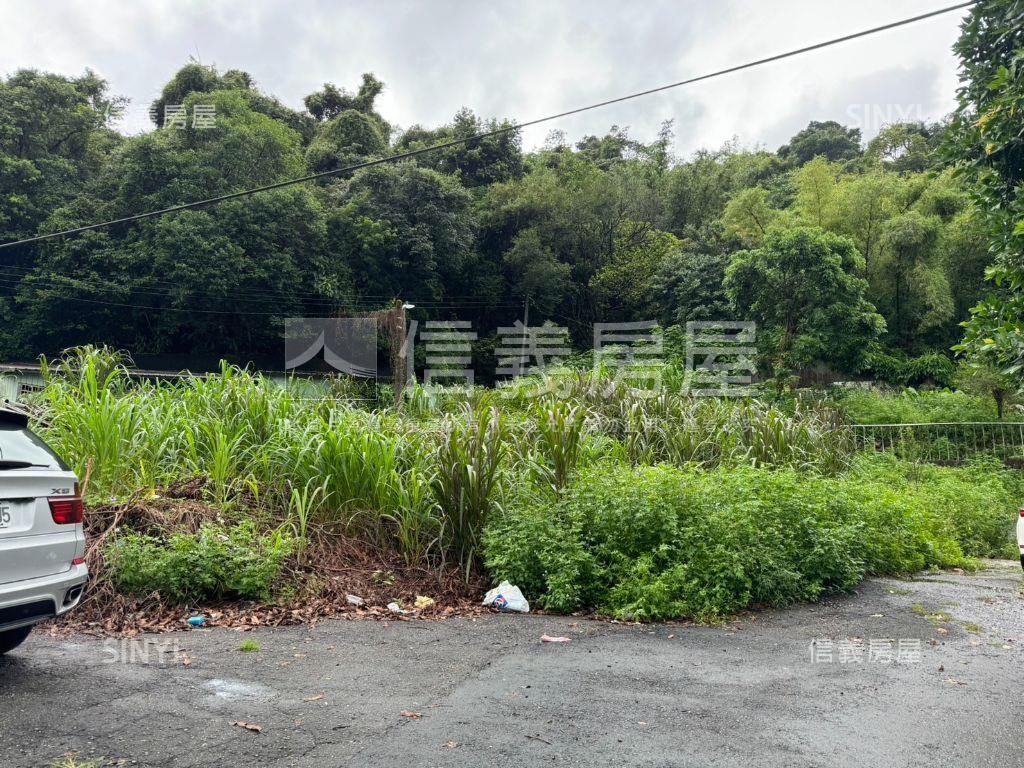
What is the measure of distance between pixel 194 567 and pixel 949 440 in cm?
1262

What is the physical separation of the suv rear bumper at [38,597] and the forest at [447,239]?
1677 cm

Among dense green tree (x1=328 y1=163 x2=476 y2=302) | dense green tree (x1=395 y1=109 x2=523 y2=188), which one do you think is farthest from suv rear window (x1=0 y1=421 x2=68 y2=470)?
dense green tree (x1=395 y1=109 x2=523 y2=188)

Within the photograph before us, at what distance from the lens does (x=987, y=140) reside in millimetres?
6469

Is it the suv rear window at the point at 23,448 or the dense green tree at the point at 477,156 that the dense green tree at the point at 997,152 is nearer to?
the suv rear window at the point at 23,448

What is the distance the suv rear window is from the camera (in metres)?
3.33

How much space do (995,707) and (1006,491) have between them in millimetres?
8015

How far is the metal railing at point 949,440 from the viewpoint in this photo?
40.1 feet

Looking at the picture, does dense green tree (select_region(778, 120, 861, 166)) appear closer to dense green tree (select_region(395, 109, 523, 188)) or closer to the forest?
the forest

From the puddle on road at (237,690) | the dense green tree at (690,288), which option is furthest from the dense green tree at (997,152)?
the dense green tree at (690,288)

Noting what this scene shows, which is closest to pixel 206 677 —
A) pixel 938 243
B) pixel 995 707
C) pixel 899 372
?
pixel 995 707

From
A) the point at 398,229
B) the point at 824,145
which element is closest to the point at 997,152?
the point at 398,229

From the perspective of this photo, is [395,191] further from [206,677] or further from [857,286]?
[206,677]

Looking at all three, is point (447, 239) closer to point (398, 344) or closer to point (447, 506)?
point (398, 344)

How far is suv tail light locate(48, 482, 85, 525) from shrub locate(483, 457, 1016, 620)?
2683 mm
